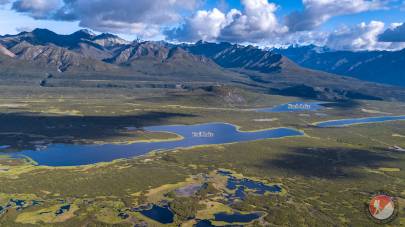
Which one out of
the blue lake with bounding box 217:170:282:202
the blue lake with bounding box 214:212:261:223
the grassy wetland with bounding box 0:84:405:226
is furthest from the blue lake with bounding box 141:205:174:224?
the blue lake with bounding box 217:170:282:202

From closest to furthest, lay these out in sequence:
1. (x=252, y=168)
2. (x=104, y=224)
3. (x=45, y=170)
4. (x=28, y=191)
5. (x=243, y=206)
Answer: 1. (x=104, y=224)
2. (x=243, y=206)
3. (x=28, y=191)
4. (x=45, y=170)
5. (x=252, y=168)

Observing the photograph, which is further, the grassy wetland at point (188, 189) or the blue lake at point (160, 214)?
the grassy wetland at point (188, 189)

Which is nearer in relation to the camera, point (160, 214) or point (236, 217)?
point (236, 217)

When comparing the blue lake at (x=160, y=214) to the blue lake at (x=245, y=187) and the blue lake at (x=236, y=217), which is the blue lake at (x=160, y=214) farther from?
the blue lake at (x=245, y=187)

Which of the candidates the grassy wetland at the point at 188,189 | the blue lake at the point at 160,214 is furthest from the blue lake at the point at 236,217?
the blue lake at the point at 160,214

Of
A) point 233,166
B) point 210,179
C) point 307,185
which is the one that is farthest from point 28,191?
point 307,185

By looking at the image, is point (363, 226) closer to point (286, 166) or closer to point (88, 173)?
point (286, 166)

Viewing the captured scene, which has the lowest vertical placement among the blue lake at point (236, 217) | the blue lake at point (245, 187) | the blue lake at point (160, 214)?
the blue lake at point (160, 214)

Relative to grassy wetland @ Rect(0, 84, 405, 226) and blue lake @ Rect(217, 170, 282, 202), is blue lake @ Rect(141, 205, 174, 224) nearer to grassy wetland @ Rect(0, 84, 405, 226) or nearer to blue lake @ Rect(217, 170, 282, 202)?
grassy wetland @ Rect(0, 84, 405, 226)

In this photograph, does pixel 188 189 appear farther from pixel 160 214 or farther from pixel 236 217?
pixel 236 217

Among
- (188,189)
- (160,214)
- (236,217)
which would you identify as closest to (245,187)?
(188,189)

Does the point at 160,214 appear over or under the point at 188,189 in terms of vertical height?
under
